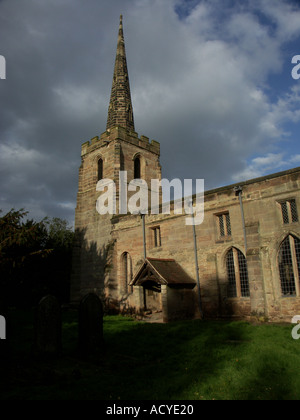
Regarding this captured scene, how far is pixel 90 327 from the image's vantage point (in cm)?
1011

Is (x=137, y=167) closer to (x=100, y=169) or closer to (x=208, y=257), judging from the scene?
(x=100, y=169)

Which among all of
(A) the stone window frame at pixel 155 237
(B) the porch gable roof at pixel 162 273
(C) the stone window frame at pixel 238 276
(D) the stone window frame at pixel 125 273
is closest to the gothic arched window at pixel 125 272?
(D) the stone window frame at pixel 125 273

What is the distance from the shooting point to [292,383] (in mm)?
6398

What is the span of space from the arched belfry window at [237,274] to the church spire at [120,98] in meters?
17.0

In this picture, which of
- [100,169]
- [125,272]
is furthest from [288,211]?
[100,169]

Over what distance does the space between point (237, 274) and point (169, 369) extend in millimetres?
9965

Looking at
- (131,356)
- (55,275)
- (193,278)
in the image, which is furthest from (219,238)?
(55,275)

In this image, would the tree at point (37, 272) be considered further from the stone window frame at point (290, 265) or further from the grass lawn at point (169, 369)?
the stone window frame at point (290, 265)

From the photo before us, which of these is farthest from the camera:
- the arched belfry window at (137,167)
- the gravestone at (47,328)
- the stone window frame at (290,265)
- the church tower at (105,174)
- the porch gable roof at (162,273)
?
the arched belfry window at (137,167)

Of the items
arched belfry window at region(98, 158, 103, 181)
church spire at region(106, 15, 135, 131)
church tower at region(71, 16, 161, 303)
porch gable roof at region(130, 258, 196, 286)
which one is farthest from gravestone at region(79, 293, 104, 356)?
church spire at region(106, 15, 135, 131)

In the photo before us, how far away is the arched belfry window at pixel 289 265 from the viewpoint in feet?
48.4

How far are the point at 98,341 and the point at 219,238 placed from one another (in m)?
9.86

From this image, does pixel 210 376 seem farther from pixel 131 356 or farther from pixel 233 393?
pixel 131 356

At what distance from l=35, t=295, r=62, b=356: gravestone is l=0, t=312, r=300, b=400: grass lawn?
0.35m
